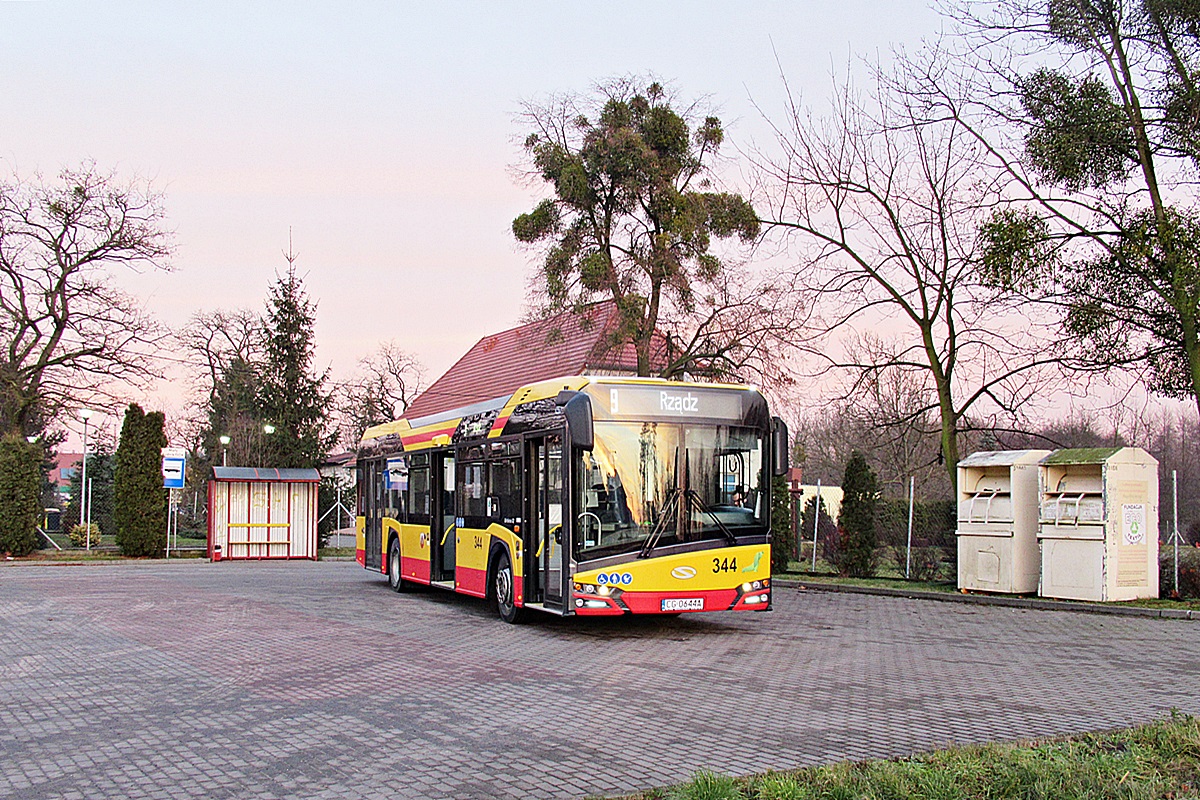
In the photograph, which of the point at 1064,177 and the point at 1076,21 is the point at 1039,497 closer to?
the point at 1064,177

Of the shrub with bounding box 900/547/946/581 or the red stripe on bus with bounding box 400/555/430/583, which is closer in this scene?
the red stripe on bus with bounding box 400/555/430/583

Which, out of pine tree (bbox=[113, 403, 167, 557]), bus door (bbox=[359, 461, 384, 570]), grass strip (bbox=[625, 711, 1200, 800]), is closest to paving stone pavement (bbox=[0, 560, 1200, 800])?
grass strip (bbox=[625, 711, 1200, 800])

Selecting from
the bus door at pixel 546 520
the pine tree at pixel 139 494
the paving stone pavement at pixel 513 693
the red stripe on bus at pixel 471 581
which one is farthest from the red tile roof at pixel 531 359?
the bus door at pixel 546 520

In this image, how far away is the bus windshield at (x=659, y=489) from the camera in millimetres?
12859

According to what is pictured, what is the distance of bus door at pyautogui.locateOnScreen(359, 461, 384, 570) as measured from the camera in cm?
2123

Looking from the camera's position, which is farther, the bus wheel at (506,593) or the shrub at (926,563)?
the shrub at (926,563)

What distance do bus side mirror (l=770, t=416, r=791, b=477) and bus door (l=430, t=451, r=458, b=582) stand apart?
5586mm

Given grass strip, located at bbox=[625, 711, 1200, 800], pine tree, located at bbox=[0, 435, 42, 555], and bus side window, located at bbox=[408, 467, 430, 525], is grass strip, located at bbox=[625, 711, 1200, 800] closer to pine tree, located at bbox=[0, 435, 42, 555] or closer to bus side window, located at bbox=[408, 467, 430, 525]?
bus side window, located at bbox=[408, 467, 430, 525]

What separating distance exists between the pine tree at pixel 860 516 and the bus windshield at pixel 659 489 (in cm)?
1050

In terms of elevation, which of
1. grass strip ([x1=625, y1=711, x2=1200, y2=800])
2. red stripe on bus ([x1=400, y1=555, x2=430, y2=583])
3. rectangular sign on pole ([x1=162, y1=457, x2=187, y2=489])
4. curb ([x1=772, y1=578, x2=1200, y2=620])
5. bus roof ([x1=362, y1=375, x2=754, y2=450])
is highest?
bus roof ([x1=362, y1=375, x2=754, y2=450])

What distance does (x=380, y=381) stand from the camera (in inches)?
2450

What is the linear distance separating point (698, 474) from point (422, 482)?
686cm

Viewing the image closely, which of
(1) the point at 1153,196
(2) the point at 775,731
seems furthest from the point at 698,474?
(1) the point at 1153,196

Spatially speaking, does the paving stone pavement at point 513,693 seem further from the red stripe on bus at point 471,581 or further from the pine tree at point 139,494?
the pine tree at point 139,494
